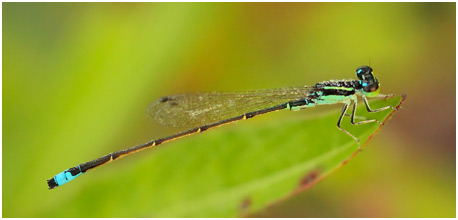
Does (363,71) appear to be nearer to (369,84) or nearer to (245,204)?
(369,84)

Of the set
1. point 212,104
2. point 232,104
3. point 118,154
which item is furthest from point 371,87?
point 118,154

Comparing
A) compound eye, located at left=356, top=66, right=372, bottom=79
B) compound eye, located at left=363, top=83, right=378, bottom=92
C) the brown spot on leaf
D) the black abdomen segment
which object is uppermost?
the black abdomen segment

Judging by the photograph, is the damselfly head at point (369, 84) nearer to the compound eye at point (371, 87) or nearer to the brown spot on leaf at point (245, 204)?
the compound eye at point (371, 87)

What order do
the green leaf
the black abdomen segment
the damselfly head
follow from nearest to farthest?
the green leaf → the damselfly head → the black abdomen segment

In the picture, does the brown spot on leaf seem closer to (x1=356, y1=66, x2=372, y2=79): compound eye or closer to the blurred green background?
the blurred green background

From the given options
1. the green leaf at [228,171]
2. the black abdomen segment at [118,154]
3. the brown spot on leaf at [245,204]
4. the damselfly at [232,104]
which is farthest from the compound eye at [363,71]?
the brown spot on leaf at [245,204]

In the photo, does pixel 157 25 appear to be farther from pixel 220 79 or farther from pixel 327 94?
pixel 327 94

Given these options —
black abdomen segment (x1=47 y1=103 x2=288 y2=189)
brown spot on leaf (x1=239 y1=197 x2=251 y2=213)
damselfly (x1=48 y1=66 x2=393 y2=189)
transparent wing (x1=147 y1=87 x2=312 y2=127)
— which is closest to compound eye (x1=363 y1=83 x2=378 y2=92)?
damselfly (x1=48 y1=66 x2=393 y2=189)
